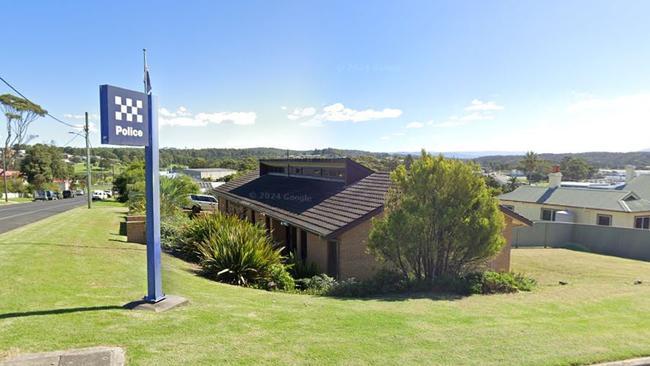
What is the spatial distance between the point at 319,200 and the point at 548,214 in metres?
24.4

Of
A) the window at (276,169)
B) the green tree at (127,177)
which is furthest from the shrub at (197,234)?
the green tree at (127,177)

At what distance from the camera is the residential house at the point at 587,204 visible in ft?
97.5

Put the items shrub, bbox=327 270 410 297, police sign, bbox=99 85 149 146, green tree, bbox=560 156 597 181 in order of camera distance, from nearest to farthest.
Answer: police sign, bbox=99 85 149 146 → shrub, bbox=327 270 410 297 → green tree, bbox=560 156 597 181

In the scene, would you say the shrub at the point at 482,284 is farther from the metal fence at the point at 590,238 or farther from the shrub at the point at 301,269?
the metal fence at the point at 590,238

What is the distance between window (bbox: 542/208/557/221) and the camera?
33597 millimetres

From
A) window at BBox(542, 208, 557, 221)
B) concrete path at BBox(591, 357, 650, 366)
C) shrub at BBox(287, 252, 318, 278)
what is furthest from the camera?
window at BBox(542, 208, 557, 221)

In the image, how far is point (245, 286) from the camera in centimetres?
1055

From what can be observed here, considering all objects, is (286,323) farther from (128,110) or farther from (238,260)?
(238,260)

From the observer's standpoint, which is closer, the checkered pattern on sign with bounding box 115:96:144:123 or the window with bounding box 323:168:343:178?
the checkered pattern on sign with bounding box 115:96:144:123

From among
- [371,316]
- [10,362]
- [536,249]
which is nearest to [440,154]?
[371,316]

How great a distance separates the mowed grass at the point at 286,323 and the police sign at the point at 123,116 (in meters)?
2.57

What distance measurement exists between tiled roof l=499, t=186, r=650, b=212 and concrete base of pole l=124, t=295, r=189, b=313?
3178 cm

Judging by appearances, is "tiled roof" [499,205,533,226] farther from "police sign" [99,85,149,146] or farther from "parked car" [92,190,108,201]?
"parked car" [92,190,108,201]

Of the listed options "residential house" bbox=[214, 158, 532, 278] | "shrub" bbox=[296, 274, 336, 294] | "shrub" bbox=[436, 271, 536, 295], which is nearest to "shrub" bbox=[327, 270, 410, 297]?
"shrub" bbox=[296, 274, 336, 294]
